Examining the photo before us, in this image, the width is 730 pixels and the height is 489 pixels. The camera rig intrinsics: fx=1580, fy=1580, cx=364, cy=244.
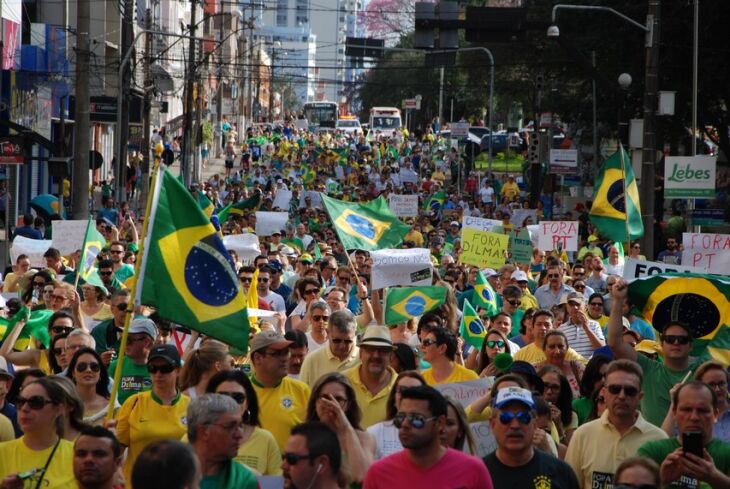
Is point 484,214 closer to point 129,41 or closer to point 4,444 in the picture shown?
point 129,41

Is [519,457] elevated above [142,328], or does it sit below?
below

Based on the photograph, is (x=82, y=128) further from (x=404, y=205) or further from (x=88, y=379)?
(x=88, y=379)

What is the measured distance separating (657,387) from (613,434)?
140 cm

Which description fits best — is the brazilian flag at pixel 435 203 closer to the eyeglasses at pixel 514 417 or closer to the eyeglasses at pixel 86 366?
the eyeglasses at pixel 86 366

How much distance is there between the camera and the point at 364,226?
16.4 meters

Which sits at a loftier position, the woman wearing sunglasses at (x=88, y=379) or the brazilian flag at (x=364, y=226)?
the brazilian flag at (x=364, y=226)

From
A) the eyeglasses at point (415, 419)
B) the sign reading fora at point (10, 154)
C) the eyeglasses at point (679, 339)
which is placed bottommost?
the eyeglasses at point (415, 419)

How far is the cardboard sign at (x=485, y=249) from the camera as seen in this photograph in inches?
749

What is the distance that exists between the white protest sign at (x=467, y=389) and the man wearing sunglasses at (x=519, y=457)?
1662mm

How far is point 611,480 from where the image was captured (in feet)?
24.6

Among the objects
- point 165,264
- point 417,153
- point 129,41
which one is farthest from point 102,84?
point 165,264

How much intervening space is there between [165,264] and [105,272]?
25.1 feet

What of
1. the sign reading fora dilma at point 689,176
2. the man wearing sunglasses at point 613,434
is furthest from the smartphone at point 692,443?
the sign reading fora dilma at point 689,176

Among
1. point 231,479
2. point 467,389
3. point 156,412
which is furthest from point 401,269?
point 231,479
